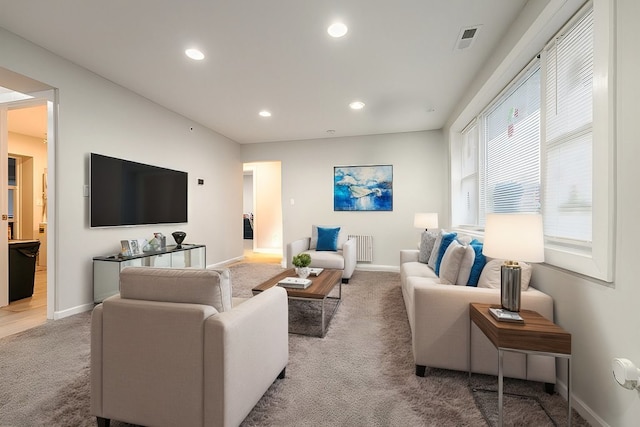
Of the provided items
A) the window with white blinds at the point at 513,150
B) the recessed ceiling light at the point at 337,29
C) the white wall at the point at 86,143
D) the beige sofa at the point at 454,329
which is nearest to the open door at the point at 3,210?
the white wall at the point at 86,143

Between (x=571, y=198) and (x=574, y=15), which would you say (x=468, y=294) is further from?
(x=574, y=15)

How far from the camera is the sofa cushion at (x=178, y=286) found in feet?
4.42

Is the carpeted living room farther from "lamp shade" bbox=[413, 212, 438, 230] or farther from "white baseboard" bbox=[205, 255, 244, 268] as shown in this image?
"white baseboard" bbox=[205, 255, 244, 268]

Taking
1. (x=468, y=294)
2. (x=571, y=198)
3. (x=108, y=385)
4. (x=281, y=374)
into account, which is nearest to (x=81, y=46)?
(x=108, y=385)

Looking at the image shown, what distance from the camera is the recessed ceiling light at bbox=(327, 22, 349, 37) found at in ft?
7.67

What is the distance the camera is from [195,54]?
279 centimetres

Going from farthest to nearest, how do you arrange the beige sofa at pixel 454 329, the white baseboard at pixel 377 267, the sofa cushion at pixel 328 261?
the white baseboard at pixel 377 267 → the sofa cushion at pixel 328 261 → the beige sofa at pixel 454 329

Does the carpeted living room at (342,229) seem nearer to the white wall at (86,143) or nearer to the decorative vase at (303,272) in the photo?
the white wall at (86,143)

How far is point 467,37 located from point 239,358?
3047 mm

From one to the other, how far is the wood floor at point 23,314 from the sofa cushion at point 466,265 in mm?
4023

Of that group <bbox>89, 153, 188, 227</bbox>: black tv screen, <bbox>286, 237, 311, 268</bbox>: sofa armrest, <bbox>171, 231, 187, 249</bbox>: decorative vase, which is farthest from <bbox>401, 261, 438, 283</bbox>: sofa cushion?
<bbox>89, 153, 188, 227</bbox>: black tv screen

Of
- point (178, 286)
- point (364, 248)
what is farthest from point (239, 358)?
point (364, 248)

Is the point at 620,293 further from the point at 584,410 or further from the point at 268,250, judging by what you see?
the point at 268,250

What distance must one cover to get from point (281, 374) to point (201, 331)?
92 cm
